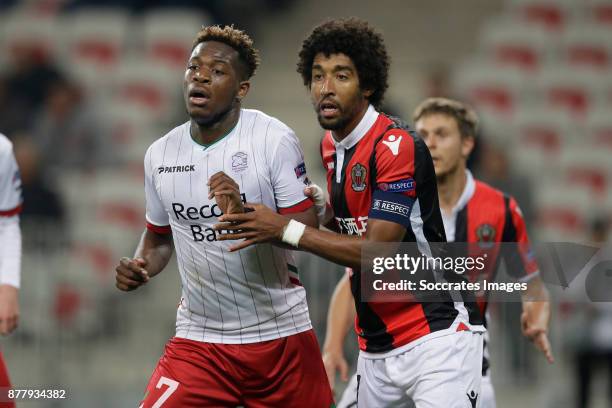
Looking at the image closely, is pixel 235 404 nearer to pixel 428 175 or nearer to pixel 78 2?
pixel 428 175

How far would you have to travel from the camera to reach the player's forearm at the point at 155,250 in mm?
5242

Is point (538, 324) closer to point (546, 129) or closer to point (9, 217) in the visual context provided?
point (9, 217)

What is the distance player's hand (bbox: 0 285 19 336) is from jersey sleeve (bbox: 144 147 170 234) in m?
0.92

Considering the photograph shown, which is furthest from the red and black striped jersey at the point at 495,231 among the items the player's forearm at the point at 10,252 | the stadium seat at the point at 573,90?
the stadium seat at the point at 573,90

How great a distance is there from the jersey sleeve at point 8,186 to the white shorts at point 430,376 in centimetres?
210

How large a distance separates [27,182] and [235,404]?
19.3 feet

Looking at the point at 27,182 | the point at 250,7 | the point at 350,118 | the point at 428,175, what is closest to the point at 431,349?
the point at 428,175

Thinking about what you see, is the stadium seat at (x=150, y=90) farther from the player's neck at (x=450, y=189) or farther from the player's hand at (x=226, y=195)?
the player's hand at (x=226, y=195)

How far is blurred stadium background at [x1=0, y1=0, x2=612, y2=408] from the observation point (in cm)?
941

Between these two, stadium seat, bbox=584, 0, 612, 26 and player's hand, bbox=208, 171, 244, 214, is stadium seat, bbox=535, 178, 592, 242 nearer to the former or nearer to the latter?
stadium seat, bbox=584, 0, 612, 26

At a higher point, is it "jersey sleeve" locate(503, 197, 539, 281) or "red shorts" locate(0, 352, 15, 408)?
"jersey sleeve" locate(503, 197, 539, 281)

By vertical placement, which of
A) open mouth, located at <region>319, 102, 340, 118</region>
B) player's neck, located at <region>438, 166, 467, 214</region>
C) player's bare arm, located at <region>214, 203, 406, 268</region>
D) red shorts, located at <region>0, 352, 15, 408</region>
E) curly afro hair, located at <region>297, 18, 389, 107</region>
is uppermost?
curly afro hair, located at <region>297, 18, 389, 107</region>

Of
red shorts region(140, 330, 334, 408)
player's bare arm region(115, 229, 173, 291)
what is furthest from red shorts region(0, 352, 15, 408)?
player's bare arm region(115, 229, 173, 291)

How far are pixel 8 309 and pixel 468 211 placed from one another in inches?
102
